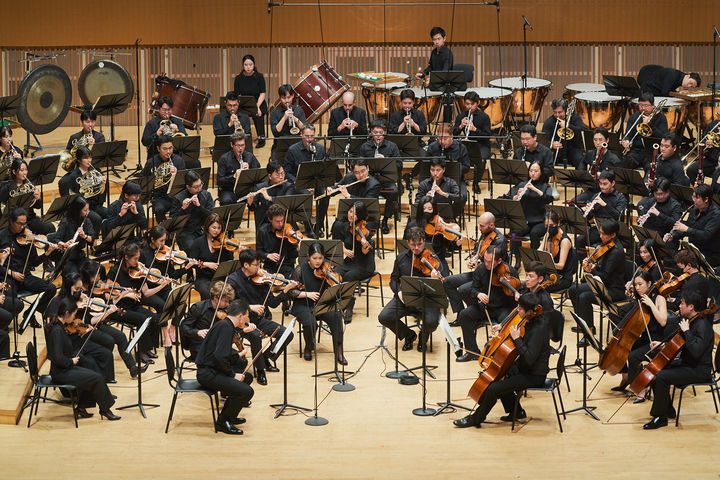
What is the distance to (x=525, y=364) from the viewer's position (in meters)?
6.81

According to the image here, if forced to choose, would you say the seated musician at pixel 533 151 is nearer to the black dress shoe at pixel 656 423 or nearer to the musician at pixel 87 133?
the black dress shoe at pixel 656 423

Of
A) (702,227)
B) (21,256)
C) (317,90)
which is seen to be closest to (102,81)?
(317,90)

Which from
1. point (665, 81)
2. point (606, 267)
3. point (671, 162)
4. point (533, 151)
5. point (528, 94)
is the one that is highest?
point (665, 81)

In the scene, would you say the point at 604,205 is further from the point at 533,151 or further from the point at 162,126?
the point at 162,126

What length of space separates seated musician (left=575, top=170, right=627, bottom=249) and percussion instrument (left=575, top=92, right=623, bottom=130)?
8.54 ft

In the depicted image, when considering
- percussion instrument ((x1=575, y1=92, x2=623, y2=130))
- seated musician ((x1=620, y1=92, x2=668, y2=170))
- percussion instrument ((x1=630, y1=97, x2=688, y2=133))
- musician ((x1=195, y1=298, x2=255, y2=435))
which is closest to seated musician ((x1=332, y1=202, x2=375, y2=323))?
musician ((x1=195, y1=298, x2=255, y2=435))

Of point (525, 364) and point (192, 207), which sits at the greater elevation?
point (192, 207)

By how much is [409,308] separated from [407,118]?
3707 mm

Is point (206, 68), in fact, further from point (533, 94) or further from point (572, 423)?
point (572, 423)

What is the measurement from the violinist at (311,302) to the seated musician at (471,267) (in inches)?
40.2

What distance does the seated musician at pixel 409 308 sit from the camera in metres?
8.05

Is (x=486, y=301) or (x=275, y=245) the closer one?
(x=486, y=301)

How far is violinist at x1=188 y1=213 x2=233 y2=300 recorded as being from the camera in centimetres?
859

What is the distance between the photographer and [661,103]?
10.9 metres
